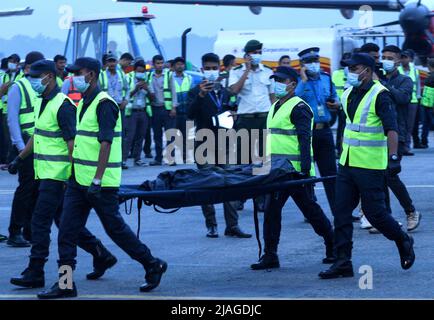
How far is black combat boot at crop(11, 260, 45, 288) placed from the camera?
10188mm

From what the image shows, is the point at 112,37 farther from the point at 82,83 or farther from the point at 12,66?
the point at 82,83

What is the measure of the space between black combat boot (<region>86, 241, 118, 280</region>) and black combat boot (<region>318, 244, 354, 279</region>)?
1847 mm

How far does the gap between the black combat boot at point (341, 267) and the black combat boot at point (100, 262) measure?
1.85 m

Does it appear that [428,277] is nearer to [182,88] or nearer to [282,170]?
[282,170]

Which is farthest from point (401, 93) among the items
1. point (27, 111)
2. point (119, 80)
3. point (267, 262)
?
point (119, 80)

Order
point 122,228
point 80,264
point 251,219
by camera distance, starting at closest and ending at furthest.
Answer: point 122,228, point 80,264, point 251,219

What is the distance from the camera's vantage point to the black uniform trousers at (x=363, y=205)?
33.8 ft

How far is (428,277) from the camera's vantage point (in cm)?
1023

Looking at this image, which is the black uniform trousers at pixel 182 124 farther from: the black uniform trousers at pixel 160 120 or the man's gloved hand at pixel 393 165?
the man's gloved hand at pixel 393 165

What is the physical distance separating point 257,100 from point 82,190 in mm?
5237

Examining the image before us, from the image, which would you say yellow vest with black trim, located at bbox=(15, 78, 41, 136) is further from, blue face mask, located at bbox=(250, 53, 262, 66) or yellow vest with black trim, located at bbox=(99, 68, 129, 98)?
yellow vest with black trim, located at bbox=(99, 68, 129, 98)

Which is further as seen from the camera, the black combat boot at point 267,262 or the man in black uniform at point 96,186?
the black combat boot at point 267,262

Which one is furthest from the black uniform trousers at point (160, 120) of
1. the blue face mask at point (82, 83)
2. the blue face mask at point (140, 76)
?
the blue face mask at point (82, 83)
